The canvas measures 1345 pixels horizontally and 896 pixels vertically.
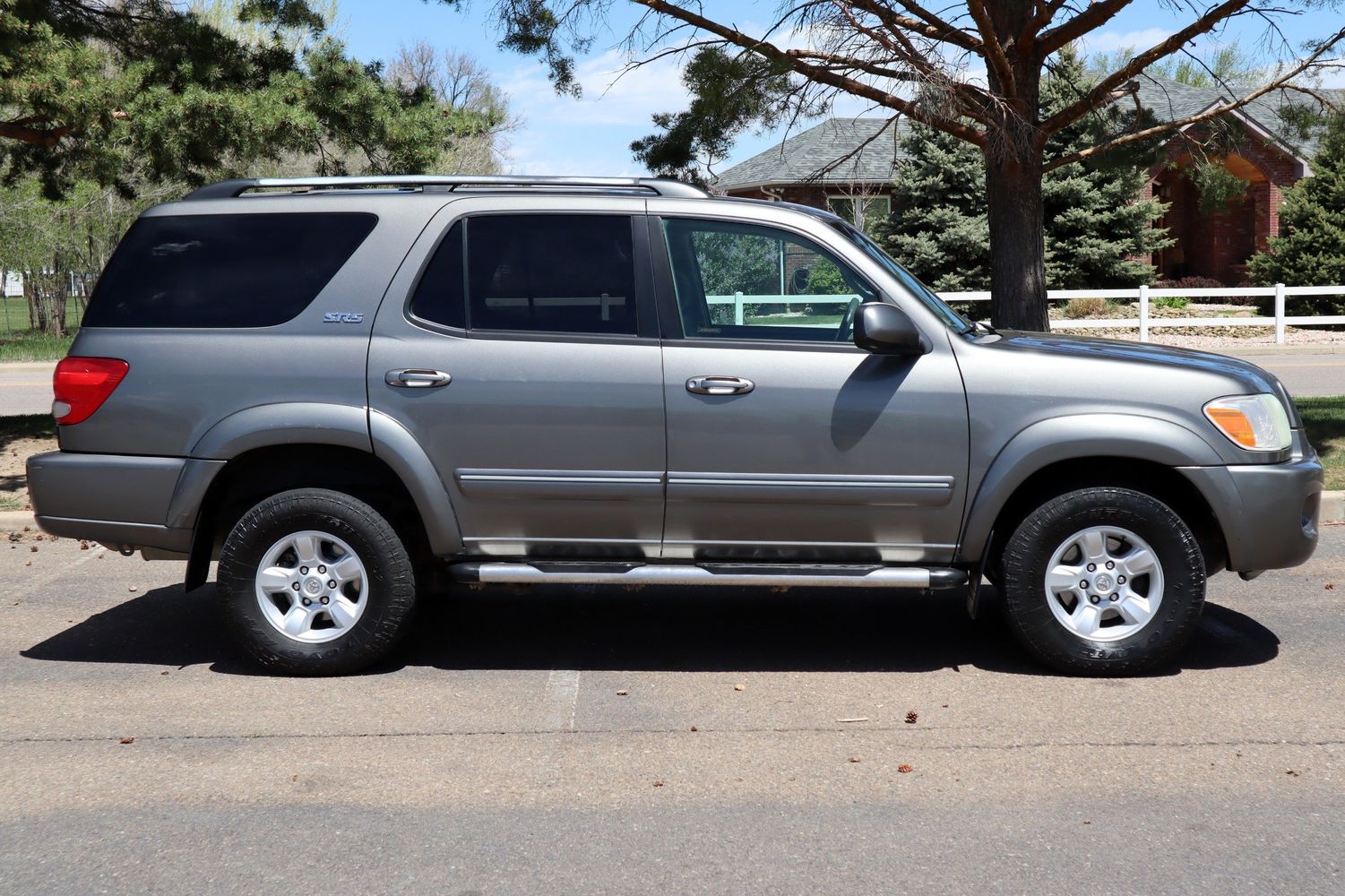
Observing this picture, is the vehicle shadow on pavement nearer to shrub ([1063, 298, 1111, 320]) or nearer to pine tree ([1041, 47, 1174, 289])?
shrub ([1063, 298, 1111, 320])

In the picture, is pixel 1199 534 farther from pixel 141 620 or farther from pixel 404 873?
pixel 141 620

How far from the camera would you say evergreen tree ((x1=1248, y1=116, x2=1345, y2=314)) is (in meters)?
29.2

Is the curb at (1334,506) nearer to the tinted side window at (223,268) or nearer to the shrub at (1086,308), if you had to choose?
the tinted side window at (223,268)

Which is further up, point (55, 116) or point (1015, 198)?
point (55, 116)

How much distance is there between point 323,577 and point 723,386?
1899 millimetres

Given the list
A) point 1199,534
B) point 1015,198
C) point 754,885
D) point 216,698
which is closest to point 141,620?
point 216,698

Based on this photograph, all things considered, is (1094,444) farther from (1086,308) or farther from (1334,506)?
(1086,308)

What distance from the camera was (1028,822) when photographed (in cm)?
416

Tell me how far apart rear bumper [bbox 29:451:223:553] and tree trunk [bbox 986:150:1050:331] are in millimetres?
7225

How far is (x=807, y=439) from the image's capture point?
219 inches

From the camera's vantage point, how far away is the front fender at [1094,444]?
546cm

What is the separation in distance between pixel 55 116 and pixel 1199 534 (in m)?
8.84

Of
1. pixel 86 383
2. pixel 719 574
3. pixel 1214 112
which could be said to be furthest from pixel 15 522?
pixel 1214 112

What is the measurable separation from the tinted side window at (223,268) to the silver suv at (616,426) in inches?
0.5
